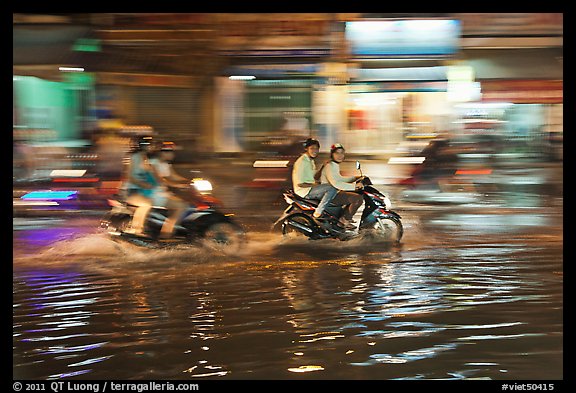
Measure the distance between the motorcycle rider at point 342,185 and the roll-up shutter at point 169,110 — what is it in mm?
10279

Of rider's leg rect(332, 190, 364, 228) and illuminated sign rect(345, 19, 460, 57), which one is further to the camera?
illuminated sign rect(345, 19, 460, 57)

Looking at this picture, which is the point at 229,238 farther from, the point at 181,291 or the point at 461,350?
the point at 461,350

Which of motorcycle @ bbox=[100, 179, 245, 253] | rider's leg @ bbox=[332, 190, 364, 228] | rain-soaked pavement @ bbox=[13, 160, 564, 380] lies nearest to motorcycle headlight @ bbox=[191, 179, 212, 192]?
motorcycle @ bbox=[100, 179, 245, 253]

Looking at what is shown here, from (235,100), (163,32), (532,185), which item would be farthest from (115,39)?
(532,185)

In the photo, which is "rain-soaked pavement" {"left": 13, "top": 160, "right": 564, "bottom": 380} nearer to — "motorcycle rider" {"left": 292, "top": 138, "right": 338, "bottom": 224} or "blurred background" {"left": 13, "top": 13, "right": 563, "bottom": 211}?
"motorcycle rider" {"left": 292, "top": 138, "right": 338, "bottom": 224}

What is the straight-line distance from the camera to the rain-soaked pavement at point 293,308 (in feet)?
16.9

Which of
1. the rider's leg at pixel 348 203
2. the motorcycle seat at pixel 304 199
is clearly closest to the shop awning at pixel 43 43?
the motorcycle seat at pixel 304 199

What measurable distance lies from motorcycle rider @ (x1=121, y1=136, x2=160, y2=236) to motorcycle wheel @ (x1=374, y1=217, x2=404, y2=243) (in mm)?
2896

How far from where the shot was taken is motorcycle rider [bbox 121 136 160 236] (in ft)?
29.8

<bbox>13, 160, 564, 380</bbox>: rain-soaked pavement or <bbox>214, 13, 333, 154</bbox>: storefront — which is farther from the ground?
<bbox>214, 13, 333, 154</bbox>: storefront

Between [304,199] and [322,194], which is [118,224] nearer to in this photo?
[304,199]

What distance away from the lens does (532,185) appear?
17.3 meters

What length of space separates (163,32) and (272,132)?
427 centimetres

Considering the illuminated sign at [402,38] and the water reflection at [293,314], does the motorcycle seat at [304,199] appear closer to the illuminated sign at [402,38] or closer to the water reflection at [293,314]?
the water reflection at [293,314]
